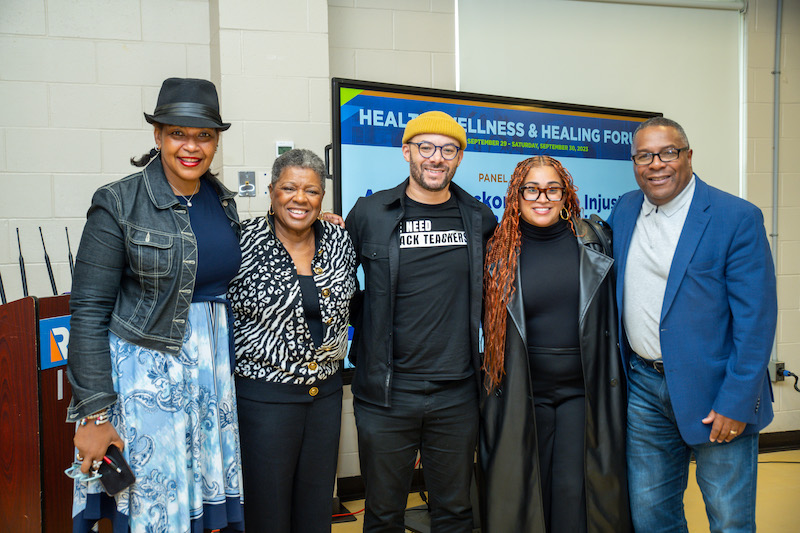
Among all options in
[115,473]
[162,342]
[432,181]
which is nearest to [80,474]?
[115,473]

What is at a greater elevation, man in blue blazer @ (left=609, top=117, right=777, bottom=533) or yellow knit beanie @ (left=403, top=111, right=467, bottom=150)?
yellow knit beanie @ (left=403, top=111, right=467, bottom=150)

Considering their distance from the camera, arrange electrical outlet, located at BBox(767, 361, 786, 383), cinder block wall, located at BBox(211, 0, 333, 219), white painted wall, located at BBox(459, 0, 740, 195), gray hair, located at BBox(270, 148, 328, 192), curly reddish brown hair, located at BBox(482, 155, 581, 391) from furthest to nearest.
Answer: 1. electrical outlet, located at BBox(767, 361, 786, 383)
2. white painted wall, located at BBox(459, 0, 740, 195)
3. cinder block wall, located at BBox(211, 0, 333, 219)
4. curly reddish brown hair, located at BBox(482, 155, 581, 391)
5. gray hair, located at BBox(270, 148, 328, 192)

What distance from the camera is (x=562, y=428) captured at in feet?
7.05

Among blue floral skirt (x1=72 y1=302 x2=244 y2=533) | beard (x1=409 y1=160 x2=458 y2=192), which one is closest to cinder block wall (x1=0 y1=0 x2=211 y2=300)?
beard (x1=409 y1=160 x2=458 y2=192)

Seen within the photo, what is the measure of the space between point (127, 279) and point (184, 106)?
0.53m

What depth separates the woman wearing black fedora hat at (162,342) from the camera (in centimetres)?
162

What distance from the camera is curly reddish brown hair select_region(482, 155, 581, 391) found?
7.13 feet

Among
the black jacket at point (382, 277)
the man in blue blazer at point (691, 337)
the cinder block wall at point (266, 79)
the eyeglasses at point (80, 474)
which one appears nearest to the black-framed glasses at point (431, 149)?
the black jacket at point (382, 277)

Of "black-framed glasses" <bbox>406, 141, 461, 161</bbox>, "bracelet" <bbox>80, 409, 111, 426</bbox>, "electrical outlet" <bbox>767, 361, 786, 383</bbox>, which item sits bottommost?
"electrical outlet" <bbox>767, 361, 786, 383</bbox>

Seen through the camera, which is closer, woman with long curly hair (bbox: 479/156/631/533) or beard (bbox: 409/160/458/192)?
woman with long curly hair (bbox: 479/156/631/533)

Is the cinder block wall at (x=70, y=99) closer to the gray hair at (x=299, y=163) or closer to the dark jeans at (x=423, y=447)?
the gray hair at (x=299, y=163)

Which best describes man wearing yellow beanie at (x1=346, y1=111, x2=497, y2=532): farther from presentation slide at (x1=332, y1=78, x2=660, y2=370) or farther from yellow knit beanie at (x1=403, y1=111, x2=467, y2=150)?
presentation slide at (x1=332, y1=78, x2=660, y2=370)

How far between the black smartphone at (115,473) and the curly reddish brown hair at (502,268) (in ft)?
4.02

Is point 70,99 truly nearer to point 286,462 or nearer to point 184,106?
point 184,106
